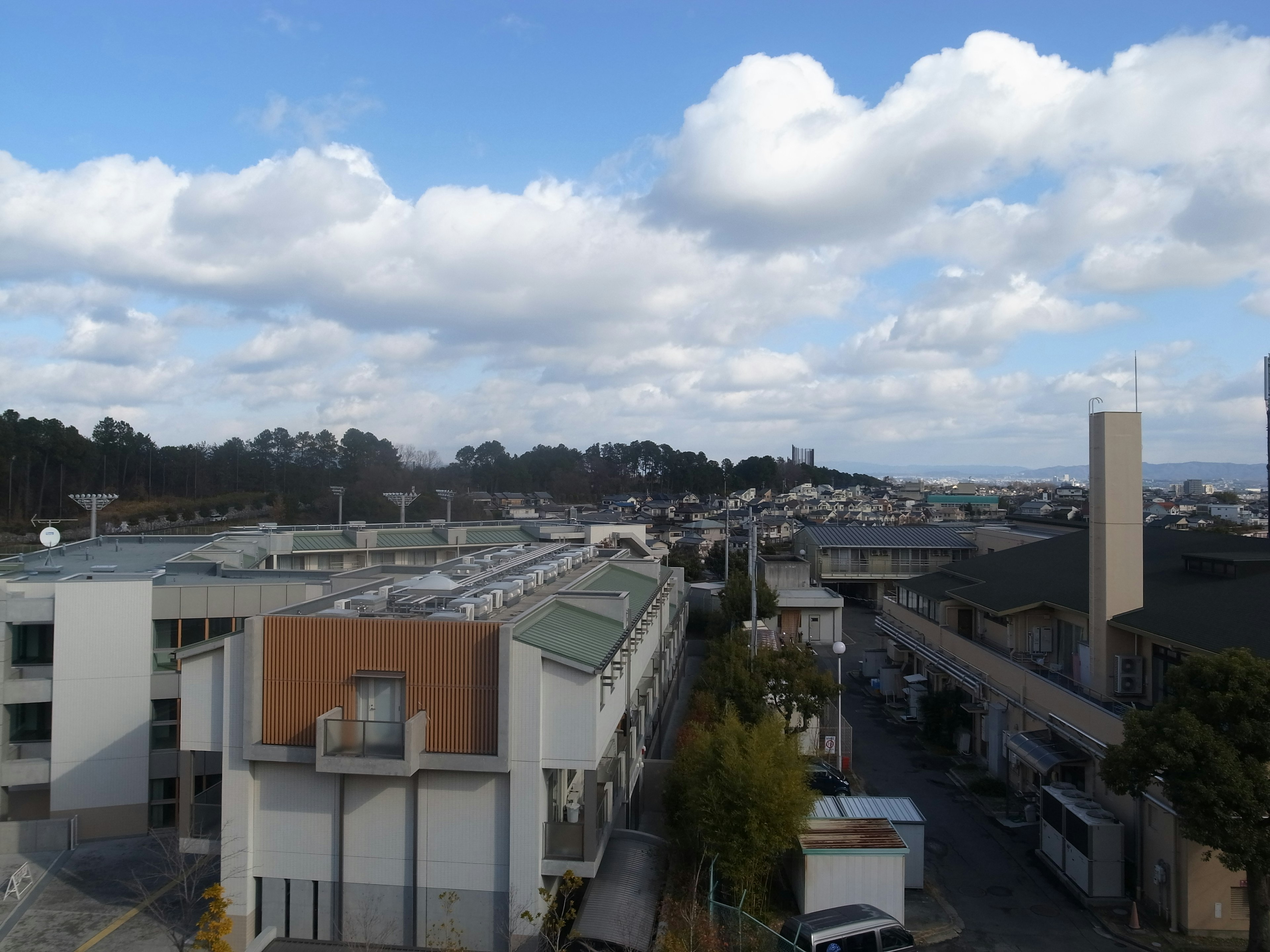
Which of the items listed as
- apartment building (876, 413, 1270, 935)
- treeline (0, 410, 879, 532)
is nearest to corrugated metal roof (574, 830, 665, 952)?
apartment building (876, 413, 1270, 935)

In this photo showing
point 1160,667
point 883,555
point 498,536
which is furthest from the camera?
point 883,555

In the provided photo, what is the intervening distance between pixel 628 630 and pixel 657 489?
125350 mm

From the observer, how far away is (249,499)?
90.2m

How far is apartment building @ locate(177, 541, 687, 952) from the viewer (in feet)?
46.4

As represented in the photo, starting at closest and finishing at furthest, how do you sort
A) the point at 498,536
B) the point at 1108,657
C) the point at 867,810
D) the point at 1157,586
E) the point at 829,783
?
the point at 867,810 → the point at 1108,657 → the point at 829,783 → the point at 1157,586 → the point at 498,536

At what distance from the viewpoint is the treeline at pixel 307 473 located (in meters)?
74.7

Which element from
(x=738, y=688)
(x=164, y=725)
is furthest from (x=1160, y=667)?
(x=164, y=725)

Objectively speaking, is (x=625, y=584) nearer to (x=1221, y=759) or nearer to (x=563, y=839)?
(x=563, y=839)

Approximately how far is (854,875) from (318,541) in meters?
34.8

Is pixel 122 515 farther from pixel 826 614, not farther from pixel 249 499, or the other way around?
pixel 826 614

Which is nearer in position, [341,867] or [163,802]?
[341,867]

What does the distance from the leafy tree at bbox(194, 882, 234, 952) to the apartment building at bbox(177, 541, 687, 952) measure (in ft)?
3.08

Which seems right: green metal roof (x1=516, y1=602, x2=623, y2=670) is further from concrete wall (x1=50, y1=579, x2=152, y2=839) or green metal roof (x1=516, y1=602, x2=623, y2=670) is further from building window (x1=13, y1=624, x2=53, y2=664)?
building window (x1=13, y1=624, x2=53, y2=664)

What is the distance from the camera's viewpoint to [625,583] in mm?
26812
